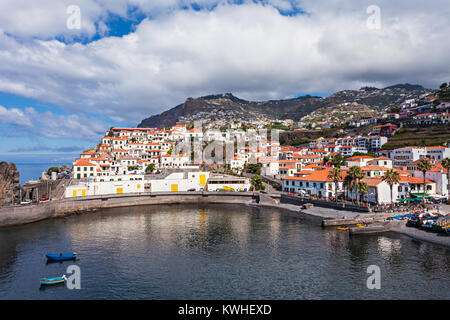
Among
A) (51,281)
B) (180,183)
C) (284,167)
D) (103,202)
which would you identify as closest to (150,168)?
(180,183)

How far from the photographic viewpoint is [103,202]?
78000mm

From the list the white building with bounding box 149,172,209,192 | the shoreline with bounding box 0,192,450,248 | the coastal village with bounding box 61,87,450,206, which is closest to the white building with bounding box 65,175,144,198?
the coastal village with bounding box 61,87,450,206

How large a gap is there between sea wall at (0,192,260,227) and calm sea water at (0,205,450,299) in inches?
183

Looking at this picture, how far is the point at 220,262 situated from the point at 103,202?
5412 centimetres

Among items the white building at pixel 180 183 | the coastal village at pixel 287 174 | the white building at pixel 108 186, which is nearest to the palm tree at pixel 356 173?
the coastal village at pixel 287 174

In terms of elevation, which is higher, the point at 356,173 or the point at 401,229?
the point at 356,173

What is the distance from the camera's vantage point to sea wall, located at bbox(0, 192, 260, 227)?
195 ft

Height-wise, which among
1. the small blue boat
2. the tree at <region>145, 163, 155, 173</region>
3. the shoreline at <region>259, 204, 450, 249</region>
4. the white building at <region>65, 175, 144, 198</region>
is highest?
the tree at <region>145, 163, 155, 173</region>

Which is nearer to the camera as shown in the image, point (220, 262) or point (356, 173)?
point (220, 262)

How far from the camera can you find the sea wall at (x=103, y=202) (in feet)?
195

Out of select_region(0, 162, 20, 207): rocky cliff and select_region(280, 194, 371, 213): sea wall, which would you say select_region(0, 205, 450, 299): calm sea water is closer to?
select_region(280, 194, 371, 213): sea wall

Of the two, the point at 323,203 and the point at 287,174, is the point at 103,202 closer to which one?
the point at 287,174
